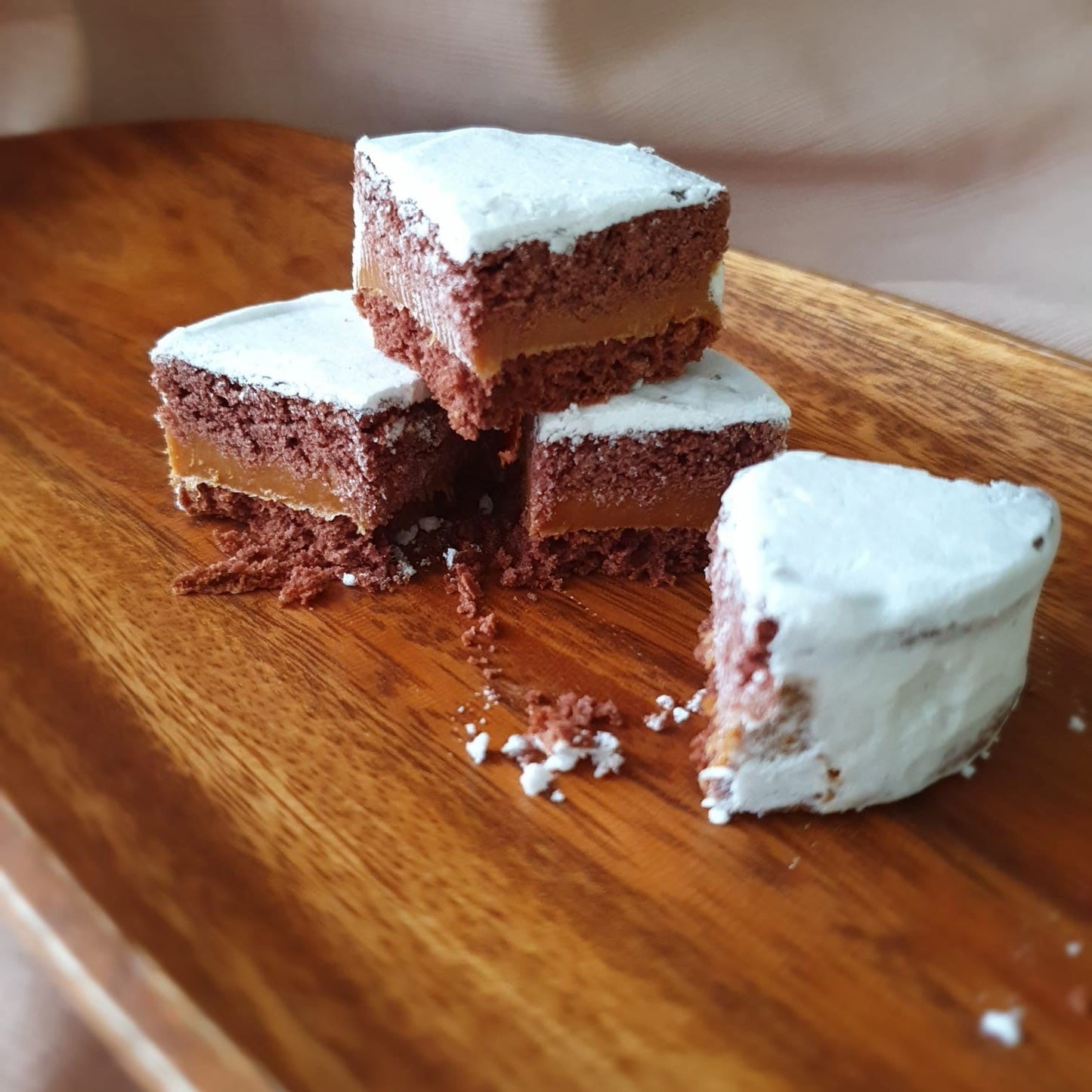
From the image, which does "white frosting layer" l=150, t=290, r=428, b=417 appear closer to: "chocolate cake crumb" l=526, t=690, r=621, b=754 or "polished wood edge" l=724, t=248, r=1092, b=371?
"chocolate cake crumb" l=526, t=690, r=621, b=754

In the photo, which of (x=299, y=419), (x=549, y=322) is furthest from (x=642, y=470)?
(x=299, y=419)

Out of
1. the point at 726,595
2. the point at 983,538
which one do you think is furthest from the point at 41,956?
the point at 983,538

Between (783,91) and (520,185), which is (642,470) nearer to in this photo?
(520,185)

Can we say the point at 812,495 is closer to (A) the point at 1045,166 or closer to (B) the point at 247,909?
(B) the point at 247,909

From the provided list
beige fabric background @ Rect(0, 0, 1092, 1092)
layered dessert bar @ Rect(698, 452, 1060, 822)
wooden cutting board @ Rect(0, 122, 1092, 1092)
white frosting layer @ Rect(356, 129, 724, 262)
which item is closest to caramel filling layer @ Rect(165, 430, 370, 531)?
wooden cutting board @ Rect(0, 122, 1092, 1092)

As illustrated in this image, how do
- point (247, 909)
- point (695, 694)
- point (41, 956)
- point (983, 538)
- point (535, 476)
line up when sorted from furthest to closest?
1. point (535, 476)
2. point (695, 694)
3. point (983, 538)
4. point (247, 909)
5. point (41, 956)

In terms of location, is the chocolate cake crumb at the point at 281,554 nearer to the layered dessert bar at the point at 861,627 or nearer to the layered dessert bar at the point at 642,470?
the layered dessert bar at the point at 642,470

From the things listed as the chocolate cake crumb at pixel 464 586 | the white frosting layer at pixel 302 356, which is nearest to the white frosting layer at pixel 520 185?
the white frosting layer at pixel 302 356
